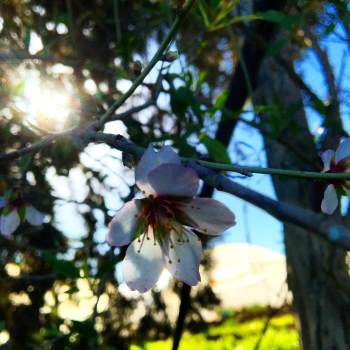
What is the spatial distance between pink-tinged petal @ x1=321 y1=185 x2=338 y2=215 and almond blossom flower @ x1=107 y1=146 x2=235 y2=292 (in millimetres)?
125

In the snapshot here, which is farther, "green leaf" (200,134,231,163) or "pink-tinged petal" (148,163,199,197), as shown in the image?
"green leaf" (200,134,231,163)

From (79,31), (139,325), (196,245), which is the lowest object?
(196,245)

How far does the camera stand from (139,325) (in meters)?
3.94

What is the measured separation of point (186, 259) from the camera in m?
0.77

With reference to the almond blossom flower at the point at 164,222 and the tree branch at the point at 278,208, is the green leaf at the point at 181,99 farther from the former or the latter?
the tree branch at the point at 278,208

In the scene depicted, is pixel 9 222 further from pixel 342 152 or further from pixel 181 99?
pixel 342 152

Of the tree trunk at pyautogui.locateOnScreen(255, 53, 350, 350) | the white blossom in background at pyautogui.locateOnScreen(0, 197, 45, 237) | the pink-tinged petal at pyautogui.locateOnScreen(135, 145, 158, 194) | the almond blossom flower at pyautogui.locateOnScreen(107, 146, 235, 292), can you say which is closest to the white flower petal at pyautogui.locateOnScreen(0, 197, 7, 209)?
Result: the white blossom in background at pyautogui.locateOnScreen(0, 197, 45, 237)

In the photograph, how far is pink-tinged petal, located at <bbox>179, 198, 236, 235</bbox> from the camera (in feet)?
2.31

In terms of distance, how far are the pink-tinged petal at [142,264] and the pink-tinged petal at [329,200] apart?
0.75ft

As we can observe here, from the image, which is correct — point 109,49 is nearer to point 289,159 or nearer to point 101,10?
point 101,10

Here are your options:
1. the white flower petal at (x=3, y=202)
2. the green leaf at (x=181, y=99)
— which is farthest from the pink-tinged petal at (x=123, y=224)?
the green leaf at (x=181, y=99)

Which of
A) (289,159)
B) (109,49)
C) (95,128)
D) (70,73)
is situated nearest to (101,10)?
(109,49)

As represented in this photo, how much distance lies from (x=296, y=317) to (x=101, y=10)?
164 cm

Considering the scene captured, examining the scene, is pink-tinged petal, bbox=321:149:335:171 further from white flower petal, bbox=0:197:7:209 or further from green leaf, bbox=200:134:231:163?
white flower petal, bbox=0:197:7:209
